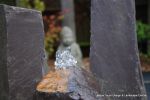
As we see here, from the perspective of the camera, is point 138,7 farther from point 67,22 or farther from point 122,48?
point 122,48

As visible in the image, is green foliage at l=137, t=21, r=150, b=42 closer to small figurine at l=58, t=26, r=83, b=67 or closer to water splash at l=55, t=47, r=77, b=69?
small figurine at l=58, t=26, r=83, b=67

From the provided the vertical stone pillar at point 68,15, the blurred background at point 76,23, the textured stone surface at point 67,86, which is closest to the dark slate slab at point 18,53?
the textured stone surface at point 67,86

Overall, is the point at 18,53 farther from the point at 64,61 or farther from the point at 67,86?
Result: the point at 67,86

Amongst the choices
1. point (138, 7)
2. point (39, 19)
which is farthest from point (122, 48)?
point (138, 7)

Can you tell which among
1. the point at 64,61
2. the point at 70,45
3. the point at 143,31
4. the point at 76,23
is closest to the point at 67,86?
the point at 64,61

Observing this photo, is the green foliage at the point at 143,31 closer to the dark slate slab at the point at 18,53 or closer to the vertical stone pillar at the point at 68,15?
the vertical stone pillar at the point at 68,15

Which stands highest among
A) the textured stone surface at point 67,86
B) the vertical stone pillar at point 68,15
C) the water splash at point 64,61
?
the vertical stone pillar at point 68,15
